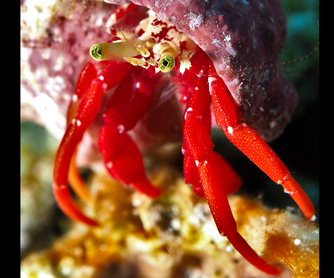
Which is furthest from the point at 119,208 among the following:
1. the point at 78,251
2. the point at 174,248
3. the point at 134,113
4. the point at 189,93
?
the point at 189,93

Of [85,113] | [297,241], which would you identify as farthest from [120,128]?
[297,241]

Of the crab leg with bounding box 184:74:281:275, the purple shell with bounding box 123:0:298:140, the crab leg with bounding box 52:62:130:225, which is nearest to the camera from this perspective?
the purple shell with bounding box 123:0:298:140

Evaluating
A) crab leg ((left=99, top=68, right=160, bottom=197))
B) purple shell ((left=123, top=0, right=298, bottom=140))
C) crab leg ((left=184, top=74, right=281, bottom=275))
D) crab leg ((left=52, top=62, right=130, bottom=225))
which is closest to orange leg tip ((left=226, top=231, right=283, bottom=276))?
crab leg ((left=184, top=74, right=281, bottom=275))

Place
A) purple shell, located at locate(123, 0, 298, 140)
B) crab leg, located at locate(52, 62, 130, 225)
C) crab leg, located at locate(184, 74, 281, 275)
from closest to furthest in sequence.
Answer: purple shell, located at locate(123, 0, 298, 140) → crab leg, located at locate(184, 74, 281, 275) → crab leg, located at locate(52, 62, 130, 225)

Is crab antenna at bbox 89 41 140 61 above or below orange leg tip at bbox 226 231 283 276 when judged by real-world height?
above

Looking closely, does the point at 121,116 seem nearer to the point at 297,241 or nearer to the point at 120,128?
the point at 120,128

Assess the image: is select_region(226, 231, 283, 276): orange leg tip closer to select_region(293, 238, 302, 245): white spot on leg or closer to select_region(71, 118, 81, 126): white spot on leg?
select_region(293, 238, 302, 245): white spot on leg

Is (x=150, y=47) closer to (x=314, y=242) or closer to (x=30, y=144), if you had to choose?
(x=314, y=242)

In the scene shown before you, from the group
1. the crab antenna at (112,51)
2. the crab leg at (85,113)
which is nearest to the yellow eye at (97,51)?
the crab antenna at (112,51)
